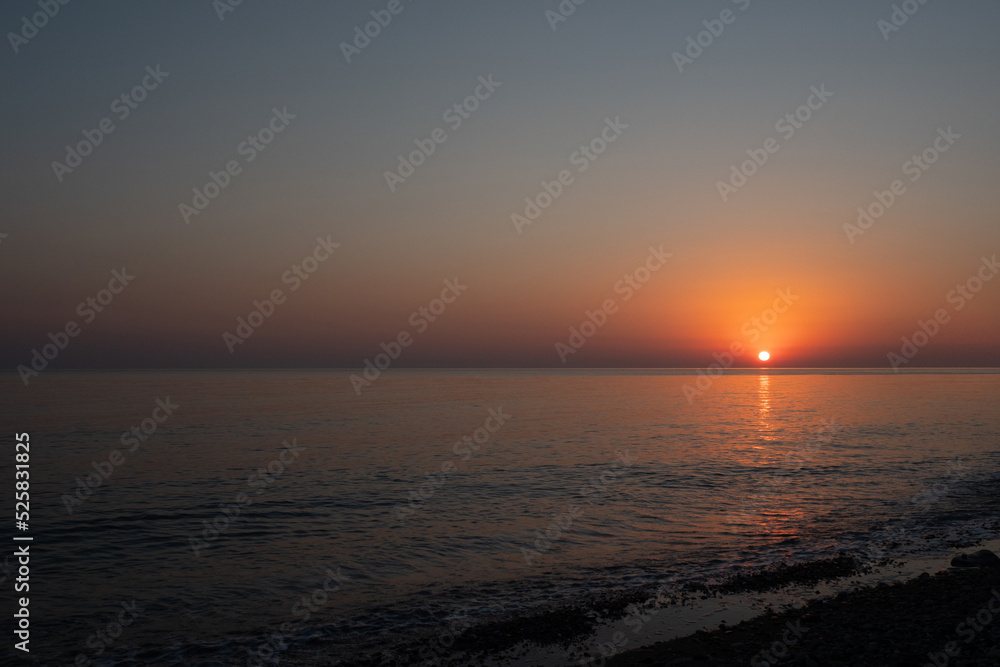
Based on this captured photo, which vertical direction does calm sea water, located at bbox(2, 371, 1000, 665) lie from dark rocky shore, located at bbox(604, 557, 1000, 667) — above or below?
below

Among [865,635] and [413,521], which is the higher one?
[865,635]

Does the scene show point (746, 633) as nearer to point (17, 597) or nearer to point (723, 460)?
point (17, 597)

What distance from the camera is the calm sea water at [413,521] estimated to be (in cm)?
1383

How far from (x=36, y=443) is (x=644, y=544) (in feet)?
141

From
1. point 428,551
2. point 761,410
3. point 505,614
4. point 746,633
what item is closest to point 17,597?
Result: point 428,551

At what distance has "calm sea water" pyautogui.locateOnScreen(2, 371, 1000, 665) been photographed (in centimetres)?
1383

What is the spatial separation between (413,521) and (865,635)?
14.7m

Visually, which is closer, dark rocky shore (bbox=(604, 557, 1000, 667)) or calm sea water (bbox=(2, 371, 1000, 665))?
dark rocky shore (bbox=(604, 557, 1000, 667))

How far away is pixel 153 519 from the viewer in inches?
894

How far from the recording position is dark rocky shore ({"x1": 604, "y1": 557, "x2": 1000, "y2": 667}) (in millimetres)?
9781

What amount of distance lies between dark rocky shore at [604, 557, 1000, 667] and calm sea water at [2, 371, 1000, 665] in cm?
363

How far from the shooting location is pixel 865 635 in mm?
10672

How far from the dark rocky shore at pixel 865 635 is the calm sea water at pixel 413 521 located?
3.63 m

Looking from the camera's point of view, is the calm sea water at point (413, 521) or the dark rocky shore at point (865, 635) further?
the calm sea water at point (413, 521)
